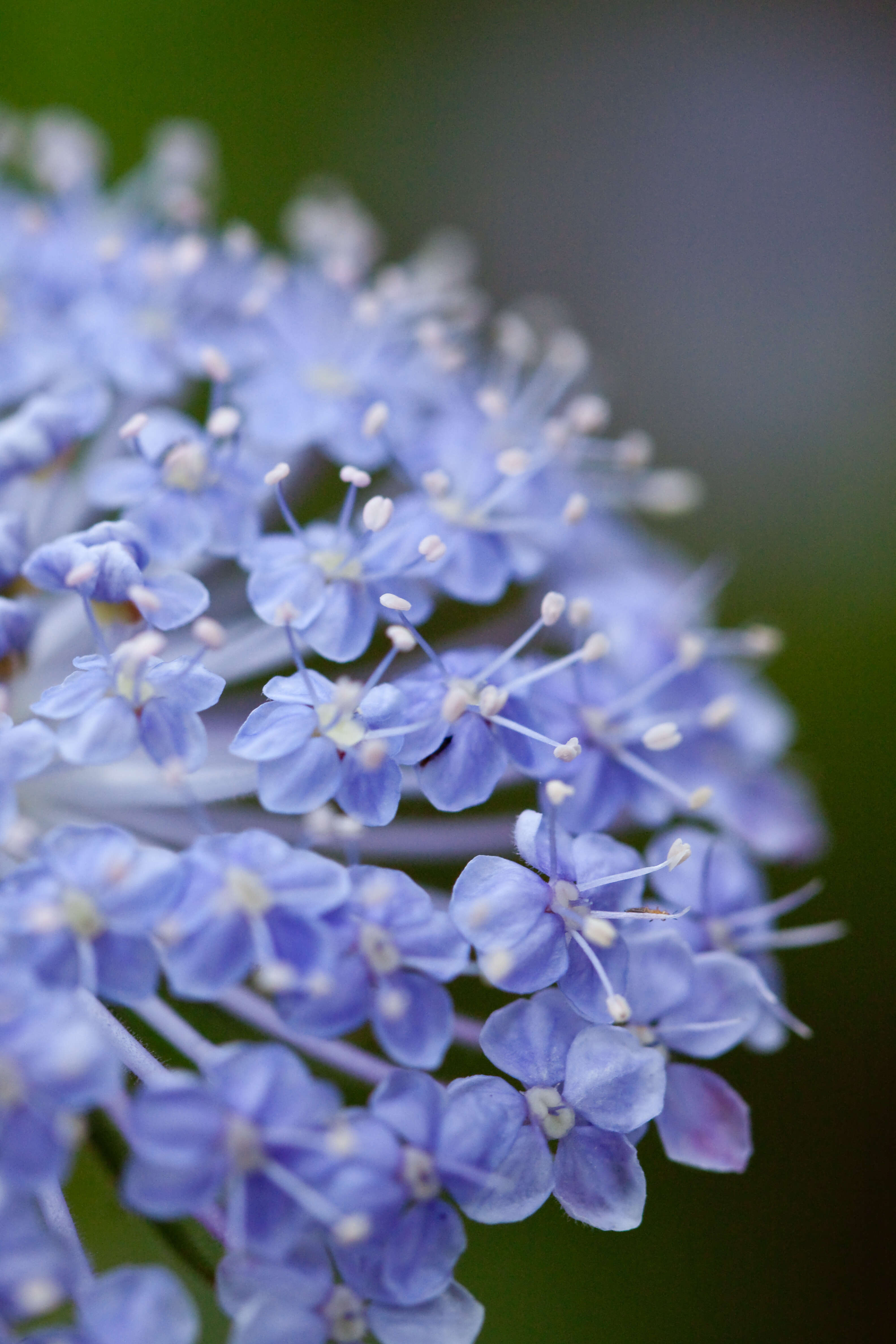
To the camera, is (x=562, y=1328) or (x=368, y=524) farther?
(x=562, y=1328)

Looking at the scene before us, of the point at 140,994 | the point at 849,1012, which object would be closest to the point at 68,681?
the point at 140,994

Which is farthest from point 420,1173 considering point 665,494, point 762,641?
point 665,494

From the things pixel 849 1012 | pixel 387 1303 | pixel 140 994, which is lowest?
pixel 849 1012

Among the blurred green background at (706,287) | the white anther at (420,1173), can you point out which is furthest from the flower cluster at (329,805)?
the blurred green background at (706,287)

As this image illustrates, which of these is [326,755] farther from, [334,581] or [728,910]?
[728,910]

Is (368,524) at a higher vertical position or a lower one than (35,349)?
higher

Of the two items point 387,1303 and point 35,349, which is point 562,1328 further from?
point 35,349

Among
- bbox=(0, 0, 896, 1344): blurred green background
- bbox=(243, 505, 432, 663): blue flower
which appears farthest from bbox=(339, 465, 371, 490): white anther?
bbox=(0, 0, 896, 1344): blurred green background
